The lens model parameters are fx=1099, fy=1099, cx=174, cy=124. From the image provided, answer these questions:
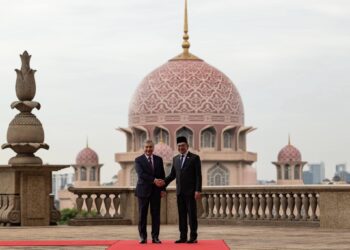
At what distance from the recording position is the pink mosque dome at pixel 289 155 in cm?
11206

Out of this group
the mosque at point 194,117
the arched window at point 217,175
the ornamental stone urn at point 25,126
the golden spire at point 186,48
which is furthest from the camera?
the golden spire at point 186,48

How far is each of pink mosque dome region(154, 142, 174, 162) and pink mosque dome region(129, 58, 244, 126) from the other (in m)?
5.53

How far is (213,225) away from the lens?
21672 millimetres

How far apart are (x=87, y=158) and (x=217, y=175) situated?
57.6ft

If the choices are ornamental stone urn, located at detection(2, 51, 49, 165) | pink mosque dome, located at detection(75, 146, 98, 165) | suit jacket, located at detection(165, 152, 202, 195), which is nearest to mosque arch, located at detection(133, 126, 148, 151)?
pink mosque dome, located at detection(75, 146, 98, 165)

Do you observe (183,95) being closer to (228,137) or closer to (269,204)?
(228,137)

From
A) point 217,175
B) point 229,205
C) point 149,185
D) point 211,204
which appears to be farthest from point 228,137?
point 149,185

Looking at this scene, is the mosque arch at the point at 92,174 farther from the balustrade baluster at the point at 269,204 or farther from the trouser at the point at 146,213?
the trouser at the point at 146,213

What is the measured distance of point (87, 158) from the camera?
11538 centimetres

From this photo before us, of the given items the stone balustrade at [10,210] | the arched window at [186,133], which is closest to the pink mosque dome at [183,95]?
the arched window at [186,133]

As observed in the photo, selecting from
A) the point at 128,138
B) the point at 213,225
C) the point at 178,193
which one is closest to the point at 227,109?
the point at 128,138

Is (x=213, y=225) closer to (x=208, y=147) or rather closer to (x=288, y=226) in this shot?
(x=288, y=226)

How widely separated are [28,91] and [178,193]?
22.5 feet

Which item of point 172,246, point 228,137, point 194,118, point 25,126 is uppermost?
point 194,118
